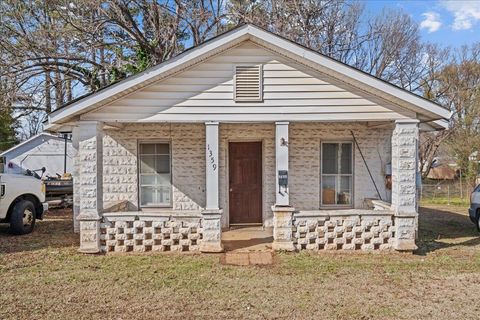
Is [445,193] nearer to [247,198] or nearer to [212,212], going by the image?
[247,198]

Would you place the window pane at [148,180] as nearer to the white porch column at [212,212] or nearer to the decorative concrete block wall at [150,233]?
the decorative concrete block wall at [150,233]

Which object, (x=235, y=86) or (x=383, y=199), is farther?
(x=383, y=199)

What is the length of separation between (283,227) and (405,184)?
2.59 m

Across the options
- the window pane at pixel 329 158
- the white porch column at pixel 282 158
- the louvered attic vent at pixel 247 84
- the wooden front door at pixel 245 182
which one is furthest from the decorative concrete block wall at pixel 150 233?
the window pane at pixel 329 158

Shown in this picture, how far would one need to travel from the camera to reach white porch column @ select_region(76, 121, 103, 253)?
7.15 meters

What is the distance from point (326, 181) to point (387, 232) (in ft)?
7.70

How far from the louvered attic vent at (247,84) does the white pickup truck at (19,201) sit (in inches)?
238

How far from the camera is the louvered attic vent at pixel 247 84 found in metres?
7.25

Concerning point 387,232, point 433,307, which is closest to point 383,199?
point 387,232

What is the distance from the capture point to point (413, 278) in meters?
5.80

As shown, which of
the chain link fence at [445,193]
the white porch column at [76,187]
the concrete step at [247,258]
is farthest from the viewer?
the chain link fence at [445,193]

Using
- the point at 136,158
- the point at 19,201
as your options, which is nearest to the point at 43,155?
the point at 19,201

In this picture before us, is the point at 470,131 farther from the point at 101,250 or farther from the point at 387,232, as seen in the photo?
the point at 101,250

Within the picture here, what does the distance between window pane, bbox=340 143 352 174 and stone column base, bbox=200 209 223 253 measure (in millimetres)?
3826
